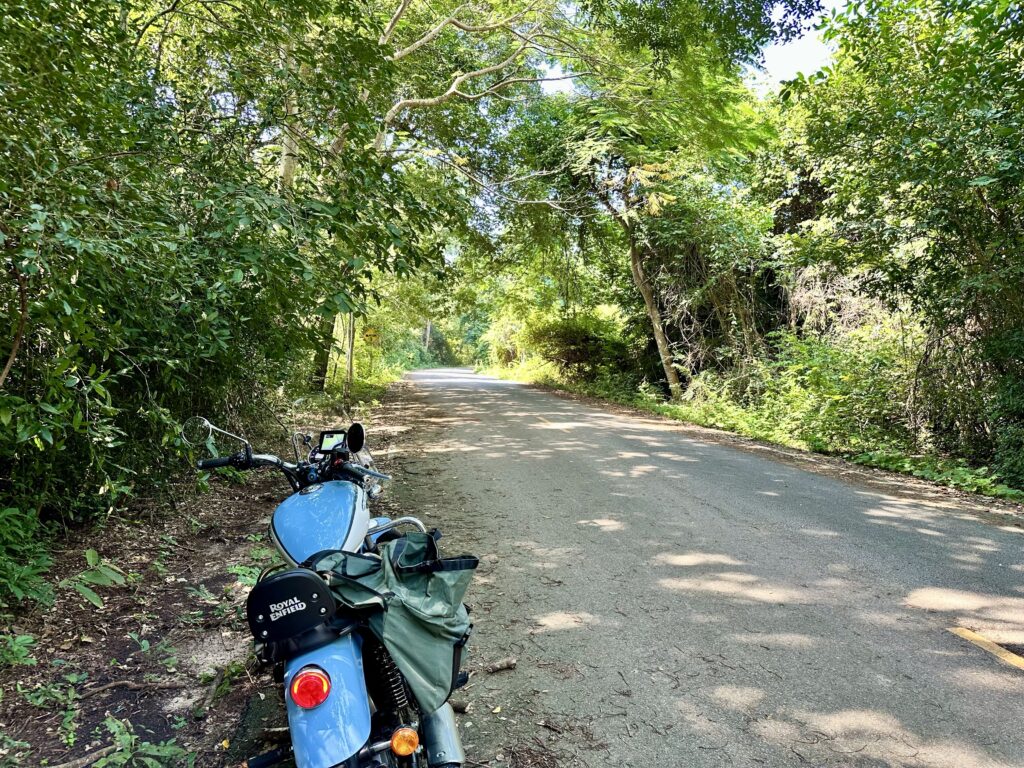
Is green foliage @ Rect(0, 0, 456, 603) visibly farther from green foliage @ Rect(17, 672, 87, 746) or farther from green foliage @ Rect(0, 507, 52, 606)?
green foliage @ Rect(17, 672, 87, 746)

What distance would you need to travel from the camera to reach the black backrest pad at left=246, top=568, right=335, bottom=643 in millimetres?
1740

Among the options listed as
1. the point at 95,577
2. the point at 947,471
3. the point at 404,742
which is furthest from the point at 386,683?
the point at 947,471

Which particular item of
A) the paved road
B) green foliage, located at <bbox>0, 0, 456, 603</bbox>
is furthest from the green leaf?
the paved road

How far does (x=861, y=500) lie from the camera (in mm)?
6582

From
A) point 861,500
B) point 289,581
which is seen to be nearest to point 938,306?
point 861,500

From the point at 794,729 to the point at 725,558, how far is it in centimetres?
208

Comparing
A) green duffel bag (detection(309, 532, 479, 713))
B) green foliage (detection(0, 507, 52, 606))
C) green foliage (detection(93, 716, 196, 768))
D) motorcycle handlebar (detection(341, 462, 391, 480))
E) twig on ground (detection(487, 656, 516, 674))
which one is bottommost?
green foliage (detection(93, 716, 196, 768))

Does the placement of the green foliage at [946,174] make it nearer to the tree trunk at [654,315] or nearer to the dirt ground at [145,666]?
the tree trunk at [654,315]

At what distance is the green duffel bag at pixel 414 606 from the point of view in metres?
1.80

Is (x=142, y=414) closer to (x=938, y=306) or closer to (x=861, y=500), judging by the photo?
(x=861, y=500)

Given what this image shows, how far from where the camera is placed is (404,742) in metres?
1.72

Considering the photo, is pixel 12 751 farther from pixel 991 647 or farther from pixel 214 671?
pixel 991 647

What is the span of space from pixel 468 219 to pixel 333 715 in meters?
14.7

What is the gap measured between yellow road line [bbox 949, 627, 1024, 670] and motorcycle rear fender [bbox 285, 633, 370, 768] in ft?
11.4
